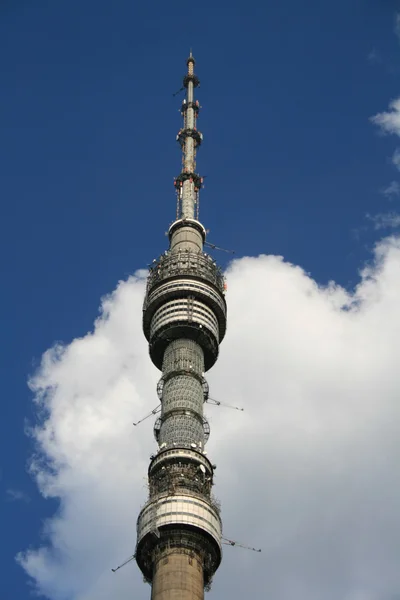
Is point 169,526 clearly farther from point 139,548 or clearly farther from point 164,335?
point 164,335

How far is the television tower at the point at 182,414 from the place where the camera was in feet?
279

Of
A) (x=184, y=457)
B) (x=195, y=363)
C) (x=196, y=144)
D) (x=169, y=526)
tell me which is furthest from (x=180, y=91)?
(x=169, y=526)

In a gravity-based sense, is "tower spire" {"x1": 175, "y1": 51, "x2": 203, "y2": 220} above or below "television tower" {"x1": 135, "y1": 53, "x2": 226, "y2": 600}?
above

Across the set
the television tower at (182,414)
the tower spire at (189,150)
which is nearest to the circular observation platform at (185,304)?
the television tower at (182,414)

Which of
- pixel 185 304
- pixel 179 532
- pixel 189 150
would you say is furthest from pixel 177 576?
pixel 189 150

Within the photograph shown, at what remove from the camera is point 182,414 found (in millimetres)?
98375

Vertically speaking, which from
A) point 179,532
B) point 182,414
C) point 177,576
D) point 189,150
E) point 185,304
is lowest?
point 177,576

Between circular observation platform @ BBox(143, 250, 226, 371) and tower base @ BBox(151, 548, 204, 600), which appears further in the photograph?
circular observation platform @ BBox(143, 250, 226, 371)

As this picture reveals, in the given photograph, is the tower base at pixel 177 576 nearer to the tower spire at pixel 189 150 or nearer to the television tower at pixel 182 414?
the television tower at pixel 182 414

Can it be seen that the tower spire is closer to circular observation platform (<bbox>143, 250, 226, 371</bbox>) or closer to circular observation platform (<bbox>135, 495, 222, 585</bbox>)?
circular observation platform (<bbox>143, 250, 226, 371</bbox>)

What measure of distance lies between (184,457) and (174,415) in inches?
269

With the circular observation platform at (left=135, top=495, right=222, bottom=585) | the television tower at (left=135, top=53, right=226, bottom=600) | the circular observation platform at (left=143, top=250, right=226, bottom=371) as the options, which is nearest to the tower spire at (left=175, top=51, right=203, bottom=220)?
the television tower at (left=135, top=53, right=226, bottom=600)

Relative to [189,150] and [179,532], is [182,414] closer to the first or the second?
[179,532]

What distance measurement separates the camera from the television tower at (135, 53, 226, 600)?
8500cm
